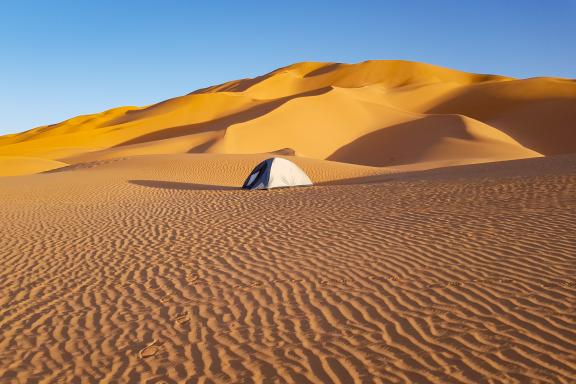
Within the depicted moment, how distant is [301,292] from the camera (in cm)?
621

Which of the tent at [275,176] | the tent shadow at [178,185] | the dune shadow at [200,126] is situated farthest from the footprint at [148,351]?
the dune shadow at [200,126]

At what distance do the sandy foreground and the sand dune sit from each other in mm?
19052

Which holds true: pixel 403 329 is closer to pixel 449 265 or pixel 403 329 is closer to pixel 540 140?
pixel 449 265

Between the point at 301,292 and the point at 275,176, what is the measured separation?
11.7 metres

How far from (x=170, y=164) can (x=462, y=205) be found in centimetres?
1664

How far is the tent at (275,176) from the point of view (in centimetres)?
1766

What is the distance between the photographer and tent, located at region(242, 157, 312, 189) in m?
17.7

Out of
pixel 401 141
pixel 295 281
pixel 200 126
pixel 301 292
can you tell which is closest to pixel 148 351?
pixel 301 292

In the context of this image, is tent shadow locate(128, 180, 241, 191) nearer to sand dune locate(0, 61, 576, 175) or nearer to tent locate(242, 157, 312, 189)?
tent locate(242, 157, 312, 189)

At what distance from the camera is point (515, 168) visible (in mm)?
17594

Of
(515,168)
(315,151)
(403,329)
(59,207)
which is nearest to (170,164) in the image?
(59,207)

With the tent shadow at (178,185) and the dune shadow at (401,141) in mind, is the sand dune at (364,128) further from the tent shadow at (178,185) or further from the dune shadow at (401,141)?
the tent shadow at (178,185)

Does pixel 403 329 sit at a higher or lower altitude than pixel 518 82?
lower

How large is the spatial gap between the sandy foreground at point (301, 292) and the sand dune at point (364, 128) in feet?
62.5
